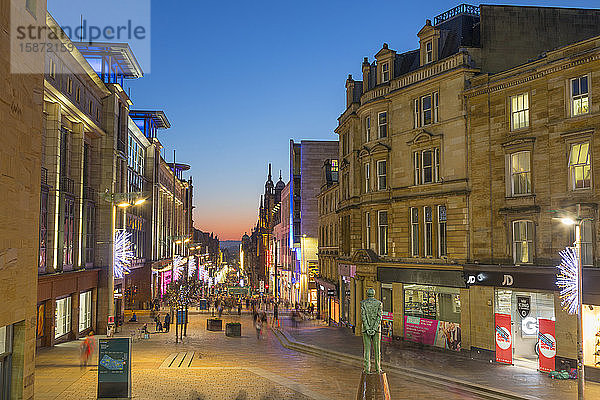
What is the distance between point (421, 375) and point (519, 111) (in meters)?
13.2

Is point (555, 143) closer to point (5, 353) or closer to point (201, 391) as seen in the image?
point (201, 391)

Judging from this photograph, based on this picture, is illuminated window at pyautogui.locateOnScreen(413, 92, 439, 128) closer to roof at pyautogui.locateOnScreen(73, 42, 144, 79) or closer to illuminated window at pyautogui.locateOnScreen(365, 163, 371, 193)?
illuminated window at pyautogui.locateOnScreen(365, 163, 371, 193)

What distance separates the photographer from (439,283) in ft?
101

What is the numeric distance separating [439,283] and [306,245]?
43202 mm

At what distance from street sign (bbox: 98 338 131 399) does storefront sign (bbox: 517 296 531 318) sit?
1785 centimetres

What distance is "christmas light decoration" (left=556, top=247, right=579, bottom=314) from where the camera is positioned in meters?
21.2

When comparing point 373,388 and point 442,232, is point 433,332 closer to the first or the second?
point 442,232

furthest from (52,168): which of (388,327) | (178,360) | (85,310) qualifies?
(388,327)

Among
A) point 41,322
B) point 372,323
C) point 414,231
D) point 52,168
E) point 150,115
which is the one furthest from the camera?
point 150,115

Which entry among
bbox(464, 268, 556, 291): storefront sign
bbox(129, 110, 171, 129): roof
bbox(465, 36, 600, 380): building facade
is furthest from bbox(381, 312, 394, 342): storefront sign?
bbox(129, 110, 171, 129): roof

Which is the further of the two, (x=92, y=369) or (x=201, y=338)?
(x=201, y=338)

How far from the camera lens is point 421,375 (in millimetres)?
24547

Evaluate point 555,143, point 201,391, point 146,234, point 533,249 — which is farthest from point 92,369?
point 146,234

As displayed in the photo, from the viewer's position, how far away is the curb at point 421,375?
67.8 feet
